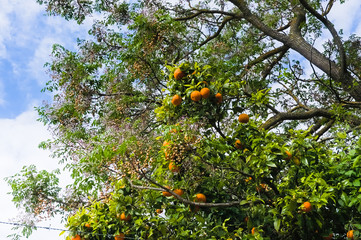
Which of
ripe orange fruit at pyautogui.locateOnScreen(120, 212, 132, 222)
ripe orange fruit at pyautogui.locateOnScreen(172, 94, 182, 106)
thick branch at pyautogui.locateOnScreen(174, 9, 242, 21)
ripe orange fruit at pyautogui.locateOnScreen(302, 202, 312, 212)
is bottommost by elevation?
ripe orange fruit at pyautogui.locateOnScreen(302, 202, 312, 212)

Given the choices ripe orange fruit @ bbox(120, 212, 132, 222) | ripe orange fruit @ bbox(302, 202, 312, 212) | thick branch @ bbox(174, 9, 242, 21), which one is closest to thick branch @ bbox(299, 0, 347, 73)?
thick branch @ bbox(174, 9, 242, 21)

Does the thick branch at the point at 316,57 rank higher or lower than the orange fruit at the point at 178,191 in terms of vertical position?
higher

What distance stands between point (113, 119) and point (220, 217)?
3.43 metres

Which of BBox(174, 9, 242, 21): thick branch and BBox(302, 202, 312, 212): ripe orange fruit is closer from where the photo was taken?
BBox(302, 202, 312, 212): ripe orange fruit

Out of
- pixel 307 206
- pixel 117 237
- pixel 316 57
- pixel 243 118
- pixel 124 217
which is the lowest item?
pixel 307 206

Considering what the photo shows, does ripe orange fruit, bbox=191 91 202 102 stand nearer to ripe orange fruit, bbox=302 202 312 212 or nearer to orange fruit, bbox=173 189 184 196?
orange fruit, bbox=173 189 184 196

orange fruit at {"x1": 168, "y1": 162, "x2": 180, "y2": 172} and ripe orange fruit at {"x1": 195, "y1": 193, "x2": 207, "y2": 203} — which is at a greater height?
orange fruit at {"x1": 168, "y1": 162, "x2": 180, "y2": 172}

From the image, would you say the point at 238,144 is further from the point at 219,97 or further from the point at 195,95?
the point at 195,95

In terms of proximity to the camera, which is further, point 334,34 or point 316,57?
point 316,57

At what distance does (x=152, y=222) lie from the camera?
4.09 m

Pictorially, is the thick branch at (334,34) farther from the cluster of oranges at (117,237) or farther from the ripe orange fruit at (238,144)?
the cluster of oranges at (117,237)

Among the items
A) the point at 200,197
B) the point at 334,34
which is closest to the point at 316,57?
the point at 334,34

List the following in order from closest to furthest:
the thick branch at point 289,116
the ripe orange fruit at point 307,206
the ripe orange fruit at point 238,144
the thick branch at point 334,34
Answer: the ripe orange fruit at point 307,206
the ripe orange fruit at point 238,144
the thick branch at point 289,116
the thick branch at point 334,34

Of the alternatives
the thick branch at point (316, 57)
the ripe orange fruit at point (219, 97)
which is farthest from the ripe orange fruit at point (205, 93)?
the thick branch at point (316, 57)
